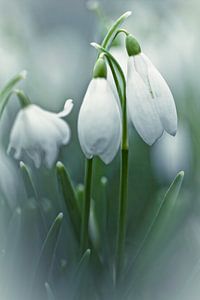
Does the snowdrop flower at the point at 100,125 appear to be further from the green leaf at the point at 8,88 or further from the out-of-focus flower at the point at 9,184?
the out-of-focus flower at the point at 9,184

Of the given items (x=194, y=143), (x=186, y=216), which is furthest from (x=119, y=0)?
(x=186, y=216)

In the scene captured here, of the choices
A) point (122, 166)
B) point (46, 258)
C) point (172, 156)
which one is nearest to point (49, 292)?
A: point (46, 258)

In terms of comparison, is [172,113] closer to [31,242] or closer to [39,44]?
[31,242]

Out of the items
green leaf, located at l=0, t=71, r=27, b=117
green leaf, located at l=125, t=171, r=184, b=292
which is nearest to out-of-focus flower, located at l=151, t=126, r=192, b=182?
green leaf, located at l=125, t=171, r=184, b=292

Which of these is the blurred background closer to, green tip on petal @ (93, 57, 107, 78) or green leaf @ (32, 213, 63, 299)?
green leaf @ (32, 213, 63, 299)

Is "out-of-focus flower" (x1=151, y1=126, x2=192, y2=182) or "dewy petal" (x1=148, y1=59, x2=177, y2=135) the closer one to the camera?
"dewy petal" (x1=148, y1=59, x2=177, y2=135)

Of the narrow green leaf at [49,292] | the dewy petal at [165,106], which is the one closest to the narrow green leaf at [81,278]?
the narrow green leaf at [49,292]
